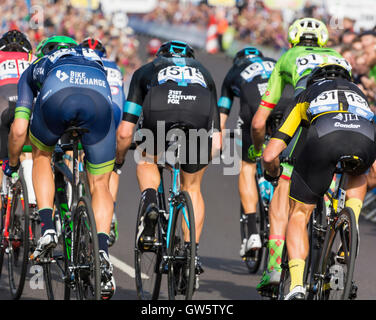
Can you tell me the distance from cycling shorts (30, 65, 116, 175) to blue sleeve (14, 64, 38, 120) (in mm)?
240

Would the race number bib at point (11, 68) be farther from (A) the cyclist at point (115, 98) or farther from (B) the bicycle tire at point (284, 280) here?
(B) the bicycle tire at point (284, 280)

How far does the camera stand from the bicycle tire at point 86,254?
6.72 meters

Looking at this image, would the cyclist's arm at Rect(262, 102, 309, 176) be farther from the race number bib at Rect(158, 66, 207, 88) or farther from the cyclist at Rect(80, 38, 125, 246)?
the cyclist at Rect(80, 38, 125, 246)

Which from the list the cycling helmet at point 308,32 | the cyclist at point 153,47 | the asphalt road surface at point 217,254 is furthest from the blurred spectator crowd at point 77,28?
the cycling helmet at point 308,32

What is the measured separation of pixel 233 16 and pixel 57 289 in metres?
33.9

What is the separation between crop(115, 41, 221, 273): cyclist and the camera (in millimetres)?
8211

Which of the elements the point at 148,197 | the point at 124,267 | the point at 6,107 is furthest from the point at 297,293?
the point at 6,107

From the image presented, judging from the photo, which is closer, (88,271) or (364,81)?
(88,271)

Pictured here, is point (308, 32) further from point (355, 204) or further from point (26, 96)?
point (26, 96)

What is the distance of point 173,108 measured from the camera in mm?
8203

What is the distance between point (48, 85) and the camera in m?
7.39

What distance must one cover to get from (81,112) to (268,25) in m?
27.8
